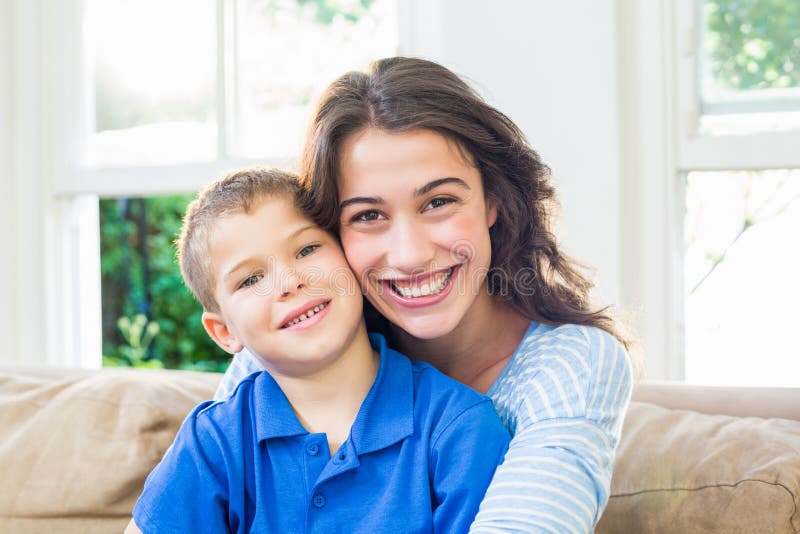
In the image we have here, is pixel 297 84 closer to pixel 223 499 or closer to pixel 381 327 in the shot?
pixel 381 327

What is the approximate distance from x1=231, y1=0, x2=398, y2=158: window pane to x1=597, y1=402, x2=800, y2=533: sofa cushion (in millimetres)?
1716

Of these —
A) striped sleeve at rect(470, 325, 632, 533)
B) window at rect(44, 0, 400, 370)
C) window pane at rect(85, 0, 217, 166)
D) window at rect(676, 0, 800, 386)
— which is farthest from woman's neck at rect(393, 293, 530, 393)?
window pane at rect(85, 0, 217, 166)

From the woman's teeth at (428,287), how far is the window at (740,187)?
3.97 ft

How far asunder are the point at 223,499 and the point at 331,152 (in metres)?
0.53

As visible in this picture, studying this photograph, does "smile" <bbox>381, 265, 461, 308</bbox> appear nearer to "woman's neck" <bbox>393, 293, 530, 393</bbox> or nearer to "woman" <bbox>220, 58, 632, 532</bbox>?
"woman" <bbox>220, 58, 632, 532</bbox>

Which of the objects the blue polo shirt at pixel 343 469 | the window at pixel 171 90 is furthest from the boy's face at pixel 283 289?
the window at pixel 171 90

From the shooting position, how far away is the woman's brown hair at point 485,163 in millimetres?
1354

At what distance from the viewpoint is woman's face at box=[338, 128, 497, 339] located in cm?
133

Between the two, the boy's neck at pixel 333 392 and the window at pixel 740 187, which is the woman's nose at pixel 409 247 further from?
the window at pixel 740 187

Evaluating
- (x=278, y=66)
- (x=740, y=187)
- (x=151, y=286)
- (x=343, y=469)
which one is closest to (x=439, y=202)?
(x=343, y=469)

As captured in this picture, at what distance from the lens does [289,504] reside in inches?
49.1

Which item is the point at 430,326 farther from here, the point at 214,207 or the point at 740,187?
the point at 740,187

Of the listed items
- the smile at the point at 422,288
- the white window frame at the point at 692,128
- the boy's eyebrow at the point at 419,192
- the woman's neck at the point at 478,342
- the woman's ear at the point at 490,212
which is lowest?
the woman's neck at the point at 478,342

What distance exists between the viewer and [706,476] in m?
1.38
